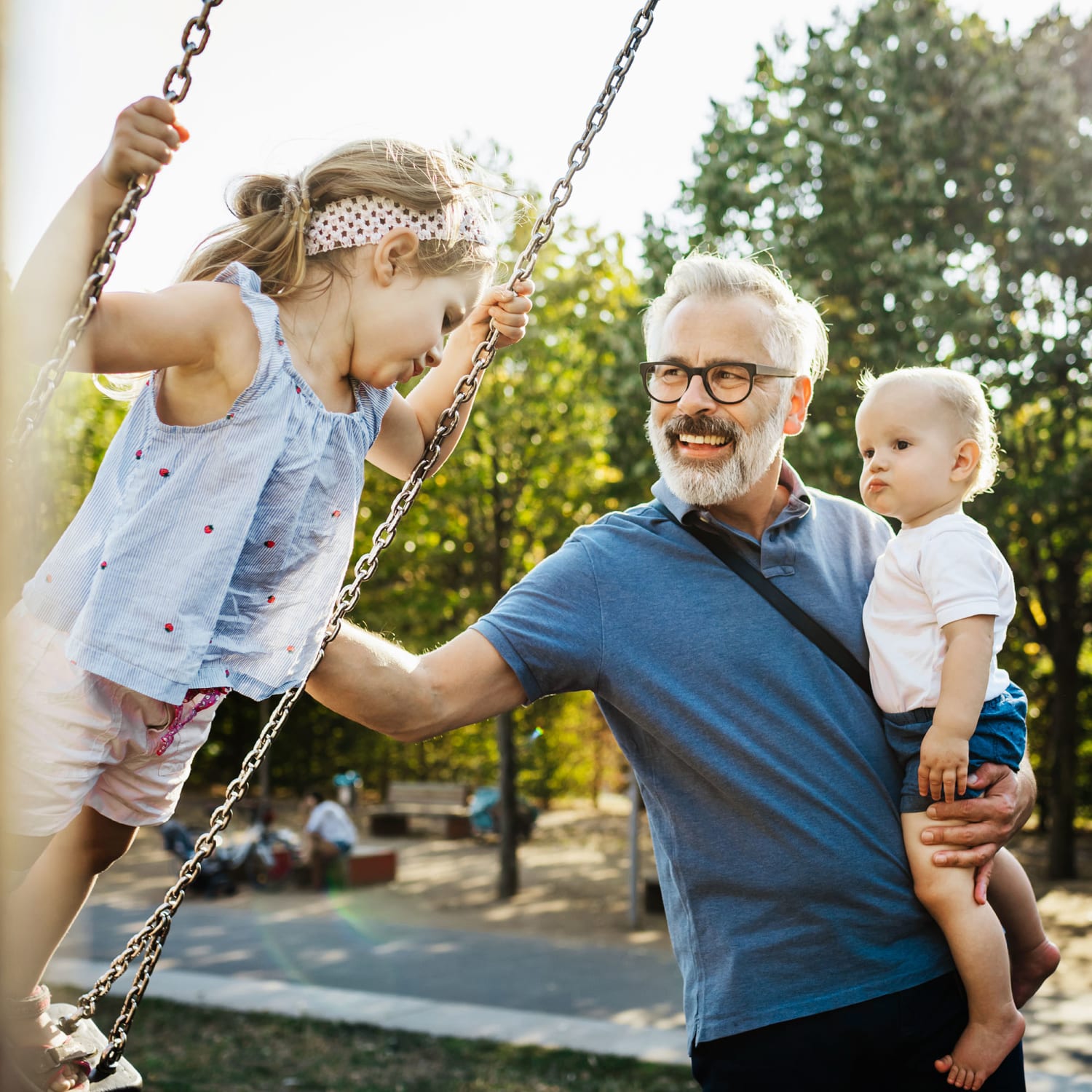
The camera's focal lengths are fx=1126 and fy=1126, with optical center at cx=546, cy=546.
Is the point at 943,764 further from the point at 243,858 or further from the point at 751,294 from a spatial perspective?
the point at 243,858

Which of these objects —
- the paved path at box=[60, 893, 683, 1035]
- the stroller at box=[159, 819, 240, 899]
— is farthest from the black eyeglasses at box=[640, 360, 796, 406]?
the stroller at box=[159, 819, 240, 899]

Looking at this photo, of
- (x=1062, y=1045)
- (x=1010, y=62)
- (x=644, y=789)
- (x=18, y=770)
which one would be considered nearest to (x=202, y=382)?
(x=18, y=770)

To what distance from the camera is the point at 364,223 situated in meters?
2.02

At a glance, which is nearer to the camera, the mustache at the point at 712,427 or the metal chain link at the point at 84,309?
the metal chain link at the point at 84,309

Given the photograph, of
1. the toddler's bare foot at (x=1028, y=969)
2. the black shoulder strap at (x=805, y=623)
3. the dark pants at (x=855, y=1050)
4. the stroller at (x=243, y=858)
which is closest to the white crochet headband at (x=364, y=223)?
the black shoulder strap at (x=805, y=623)

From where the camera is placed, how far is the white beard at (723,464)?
2441 millimetres

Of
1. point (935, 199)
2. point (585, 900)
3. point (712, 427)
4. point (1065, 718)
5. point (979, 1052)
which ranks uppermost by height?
point (935, 199)

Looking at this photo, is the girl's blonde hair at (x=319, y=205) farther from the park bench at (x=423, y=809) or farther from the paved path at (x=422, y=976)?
the park bench at (x=423, y=809)

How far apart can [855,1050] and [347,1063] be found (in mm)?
5084

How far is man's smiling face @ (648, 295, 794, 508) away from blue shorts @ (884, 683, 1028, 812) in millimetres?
596

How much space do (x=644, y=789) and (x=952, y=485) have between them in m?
0.92

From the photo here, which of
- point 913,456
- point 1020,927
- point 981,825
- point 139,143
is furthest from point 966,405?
point 139,143

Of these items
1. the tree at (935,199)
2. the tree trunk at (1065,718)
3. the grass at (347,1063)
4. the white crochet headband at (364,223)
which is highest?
the tree at (935,199)

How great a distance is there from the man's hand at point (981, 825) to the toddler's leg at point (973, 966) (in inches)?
0.8
